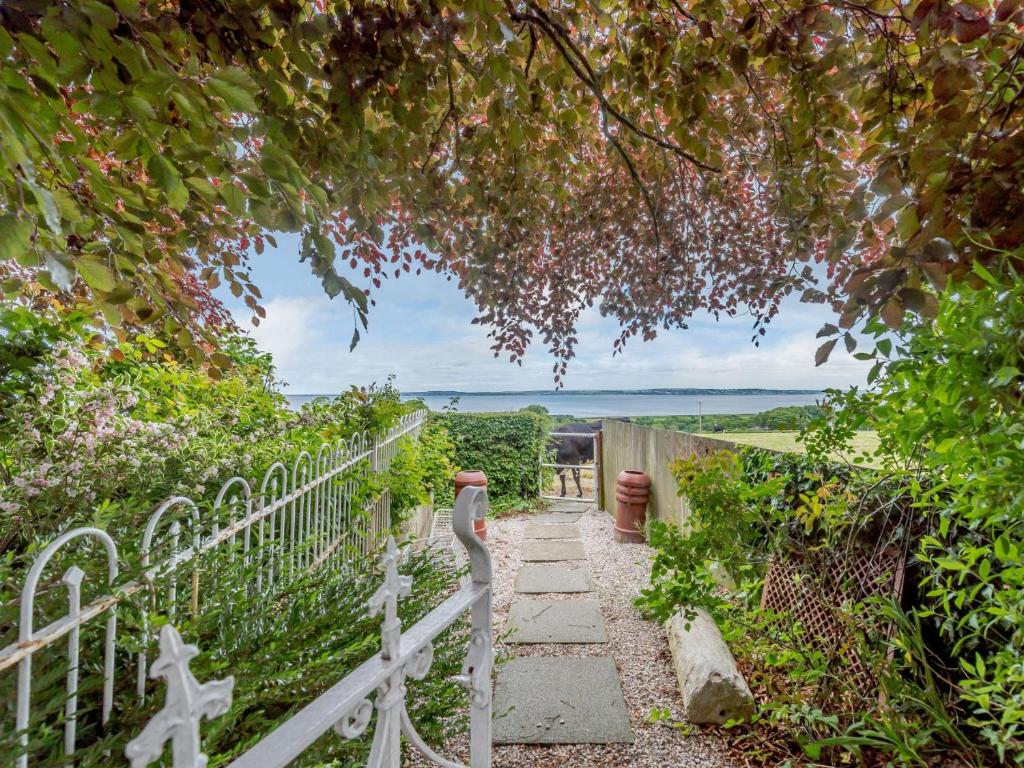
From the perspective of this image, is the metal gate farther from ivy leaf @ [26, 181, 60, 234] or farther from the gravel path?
ivy leaf @ [26, 181, 60, 234]

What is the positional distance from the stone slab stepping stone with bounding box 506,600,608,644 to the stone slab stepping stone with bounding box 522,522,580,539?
2.33 metres

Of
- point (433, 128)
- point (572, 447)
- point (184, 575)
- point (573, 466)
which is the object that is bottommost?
point (573, 466)

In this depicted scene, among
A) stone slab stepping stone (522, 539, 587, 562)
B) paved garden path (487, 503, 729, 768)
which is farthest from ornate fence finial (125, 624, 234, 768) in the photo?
stone slab stepping stone (522, 539, 587, 562)

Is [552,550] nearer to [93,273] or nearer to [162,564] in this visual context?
[162,564]

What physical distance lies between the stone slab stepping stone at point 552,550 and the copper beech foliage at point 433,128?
363 cm

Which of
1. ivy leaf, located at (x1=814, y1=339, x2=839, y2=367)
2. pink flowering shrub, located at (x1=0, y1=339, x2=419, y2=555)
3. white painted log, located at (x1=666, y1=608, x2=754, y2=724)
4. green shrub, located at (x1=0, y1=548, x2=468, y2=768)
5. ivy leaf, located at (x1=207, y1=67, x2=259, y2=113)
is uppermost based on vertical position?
ivy leaf, located at (x1=207, y1=67, x2=259, y2=113)

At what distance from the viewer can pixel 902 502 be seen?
2.40 meters

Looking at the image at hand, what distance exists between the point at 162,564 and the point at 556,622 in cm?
338

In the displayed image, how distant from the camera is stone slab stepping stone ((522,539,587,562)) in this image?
5.88 meters

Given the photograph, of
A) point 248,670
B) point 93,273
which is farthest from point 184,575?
point 93,273

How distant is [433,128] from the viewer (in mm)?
2666

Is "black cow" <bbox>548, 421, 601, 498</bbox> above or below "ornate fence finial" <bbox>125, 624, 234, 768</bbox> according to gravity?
below

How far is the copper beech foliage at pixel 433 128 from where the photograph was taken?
1.08 metres

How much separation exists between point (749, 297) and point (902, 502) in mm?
1658
